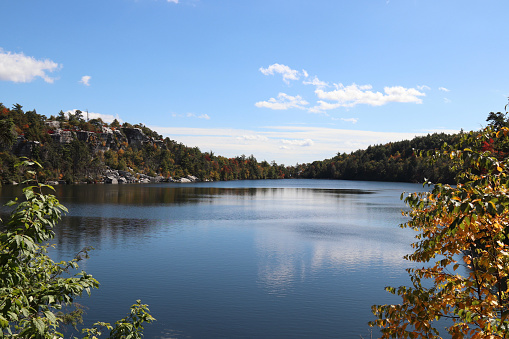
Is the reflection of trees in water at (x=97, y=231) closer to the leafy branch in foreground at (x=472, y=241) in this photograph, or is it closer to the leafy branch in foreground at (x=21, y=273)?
the leafy branch in foreground at (x=21, y=273)

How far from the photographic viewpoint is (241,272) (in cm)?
2759

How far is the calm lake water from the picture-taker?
19.1 meters

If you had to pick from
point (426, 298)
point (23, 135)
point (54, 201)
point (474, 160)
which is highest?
point (23, 135)

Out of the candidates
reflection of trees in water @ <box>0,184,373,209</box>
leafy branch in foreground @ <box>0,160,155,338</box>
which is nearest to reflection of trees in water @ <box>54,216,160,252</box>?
reflection of trees in water @ <box>0,184,373,209</box>

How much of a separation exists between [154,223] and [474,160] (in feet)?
157

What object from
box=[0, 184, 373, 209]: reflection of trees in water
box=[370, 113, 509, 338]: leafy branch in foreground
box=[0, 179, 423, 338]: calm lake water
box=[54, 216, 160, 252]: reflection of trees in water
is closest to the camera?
box=[370, 113, 509, 338]: leafy branch in foreground

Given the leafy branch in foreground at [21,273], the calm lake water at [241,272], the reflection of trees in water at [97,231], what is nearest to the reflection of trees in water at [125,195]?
the reflection of trees in water at [97,231]

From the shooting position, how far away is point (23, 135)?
15488 cm

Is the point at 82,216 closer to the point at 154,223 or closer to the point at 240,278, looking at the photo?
the point at 154,223

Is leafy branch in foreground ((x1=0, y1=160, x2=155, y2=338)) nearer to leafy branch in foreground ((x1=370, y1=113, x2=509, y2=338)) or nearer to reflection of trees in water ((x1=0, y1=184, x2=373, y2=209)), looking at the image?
leafy branch in foreground ((x1=370, y1=113, x2=509, y2=338))

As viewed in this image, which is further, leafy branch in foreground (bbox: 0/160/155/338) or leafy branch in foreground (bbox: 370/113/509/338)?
leafy branch in foreground (bbox: 0/160/155/338)

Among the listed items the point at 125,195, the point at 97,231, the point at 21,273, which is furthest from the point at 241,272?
the point at 125,195

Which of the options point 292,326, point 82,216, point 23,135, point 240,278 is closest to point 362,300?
point 292,326

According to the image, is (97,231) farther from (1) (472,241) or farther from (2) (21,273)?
(1) (472,241)
